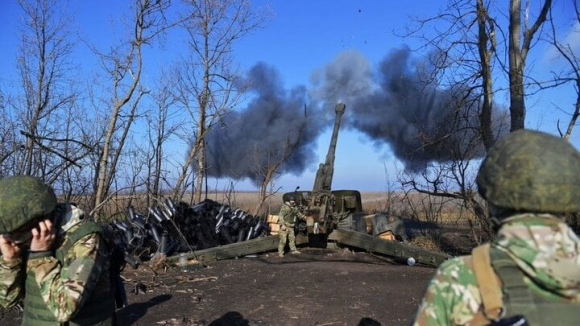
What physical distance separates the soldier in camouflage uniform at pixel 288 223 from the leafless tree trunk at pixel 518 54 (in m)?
4.72

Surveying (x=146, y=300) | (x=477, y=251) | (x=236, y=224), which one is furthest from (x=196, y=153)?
(x=477, y=251)

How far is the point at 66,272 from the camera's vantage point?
7.74 feet

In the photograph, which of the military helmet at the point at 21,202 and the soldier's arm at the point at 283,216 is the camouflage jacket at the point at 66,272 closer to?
the military helmet at the point at 21,202

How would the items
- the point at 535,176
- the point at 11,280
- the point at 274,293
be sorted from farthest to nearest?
1. the point at 274,293
2. the point at 11,280
3. the point at 535,176

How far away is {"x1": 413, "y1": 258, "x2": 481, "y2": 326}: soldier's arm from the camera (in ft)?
5.33

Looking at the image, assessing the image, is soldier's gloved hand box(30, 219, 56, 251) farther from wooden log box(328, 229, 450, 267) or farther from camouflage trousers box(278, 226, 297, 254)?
camouflage trousers box(278, 226, 297, 254)

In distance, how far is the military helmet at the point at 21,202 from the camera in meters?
2.34

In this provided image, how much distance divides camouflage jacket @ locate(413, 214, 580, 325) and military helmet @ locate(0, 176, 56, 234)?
64.3 inches

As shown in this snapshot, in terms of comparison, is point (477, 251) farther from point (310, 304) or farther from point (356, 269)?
point (356, 269)

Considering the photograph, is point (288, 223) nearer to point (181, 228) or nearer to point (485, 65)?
point (181, 228)

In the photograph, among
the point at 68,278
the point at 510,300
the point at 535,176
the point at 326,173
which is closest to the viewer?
the point at 510,300

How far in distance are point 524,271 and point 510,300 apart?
0.32 feet

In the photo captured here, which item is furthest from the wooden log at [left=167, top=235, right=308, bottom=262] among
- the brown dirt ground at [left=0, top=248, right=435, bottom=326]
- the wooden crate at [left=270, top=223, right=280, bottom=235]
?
the wooden crate at [left=270, top=223, right=280, bottom=235]

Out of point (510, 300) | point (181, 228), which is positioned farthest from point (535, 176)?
point (181, 228)
